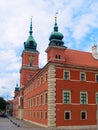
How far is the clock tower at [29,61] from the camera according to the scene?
266 feet

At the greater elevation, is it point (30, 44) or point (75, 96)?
point (30, 44)

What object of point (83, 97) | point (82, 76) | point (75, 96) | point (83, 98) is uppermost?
point (82, 76)

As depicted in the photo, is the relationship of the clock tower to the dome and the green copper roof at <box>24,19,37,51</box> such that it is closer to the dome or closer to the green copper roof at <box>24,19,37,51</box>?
the green copper roof at <box>24,19,37,51</box>

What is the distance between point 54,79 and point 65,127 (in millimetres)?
7561

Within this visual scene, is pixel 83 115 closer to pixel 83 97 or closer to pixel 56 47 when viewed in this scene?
pixel 83 97

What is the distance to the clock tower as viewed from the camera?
266ft

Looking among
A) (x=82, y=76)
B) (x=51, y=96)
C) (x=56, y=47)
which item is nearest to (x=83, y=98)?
(x=82, y=76)

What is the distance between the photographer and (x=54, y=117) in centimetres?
3922

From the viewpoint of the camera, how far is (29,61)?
270 ft

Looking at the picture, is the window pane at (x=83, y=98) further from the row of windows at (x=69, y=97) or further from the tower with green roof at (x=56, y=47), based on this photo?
the tower with green roof at (x=56, y=47)

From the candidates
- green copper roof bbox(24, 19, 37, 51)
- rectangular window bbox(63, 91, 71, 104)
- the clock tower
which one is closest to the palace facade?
rectangular window bbox(63, 91, 71, 104)

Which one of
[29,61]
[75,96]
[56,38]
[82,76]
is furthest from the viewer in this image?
[29,61]

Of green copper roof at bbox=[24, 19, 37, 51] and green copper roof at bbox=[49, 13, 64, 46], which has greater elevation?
green copper roof at bbox=[24, 19, 37, 51]

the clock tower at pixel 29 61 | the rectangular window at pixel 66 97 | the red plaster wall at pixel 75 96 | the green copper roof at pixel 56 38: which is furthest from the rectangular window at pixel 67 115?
the clock tower at pixel 29 61
